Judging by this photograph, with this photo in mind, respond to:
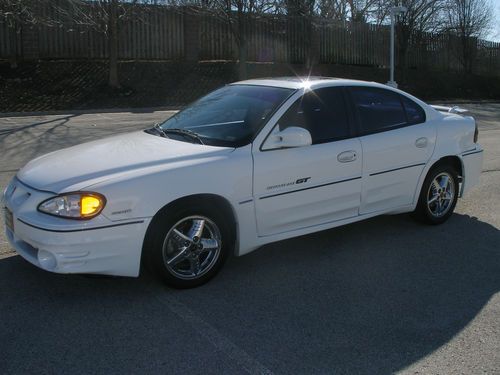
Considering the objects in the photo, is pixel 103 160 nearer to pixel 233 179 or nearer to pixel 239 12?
pixel 233 179

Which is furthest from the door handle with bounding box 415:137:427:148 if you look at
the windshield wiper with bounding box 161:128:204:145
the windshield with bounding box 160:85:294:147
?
the windshield wiper with bounding box 161:128:204:145

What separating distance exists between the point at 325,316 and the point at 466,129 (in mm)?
3238

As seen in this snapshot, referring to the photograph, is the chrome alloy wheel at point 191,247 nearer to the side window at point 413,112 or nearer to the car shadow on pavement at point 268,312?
the car shadow on pavement at point 268,312

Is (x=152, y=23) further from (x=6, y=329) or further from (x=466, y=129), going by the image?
(x=6, y=329)

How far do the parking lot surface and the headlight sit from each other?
0.68m

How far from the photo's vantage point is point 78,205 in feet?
12.7

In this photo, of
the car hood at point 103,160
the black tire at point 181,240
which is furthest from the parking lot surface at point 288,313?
the car hood at point 103,160

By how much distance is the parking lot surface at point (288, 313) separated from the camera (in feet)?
11.1

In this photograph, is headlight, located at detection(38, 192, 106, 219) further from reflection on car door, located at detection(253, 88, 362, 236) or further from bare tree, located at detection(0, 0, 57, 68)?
bare tree, located at detection(0, 0, 57, 68)

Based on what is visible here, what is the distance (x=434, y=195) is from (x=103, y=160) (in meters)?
3.46

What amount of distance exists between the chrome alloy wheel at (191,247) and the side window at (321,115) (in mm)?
1107

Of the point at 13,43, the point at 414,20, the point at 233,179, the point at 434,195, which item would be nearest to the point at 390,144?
the point at 434,195

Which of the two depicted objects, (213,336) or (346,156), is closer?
(213,336)

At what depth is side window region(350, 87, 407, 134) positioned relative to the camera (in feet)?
17.6
